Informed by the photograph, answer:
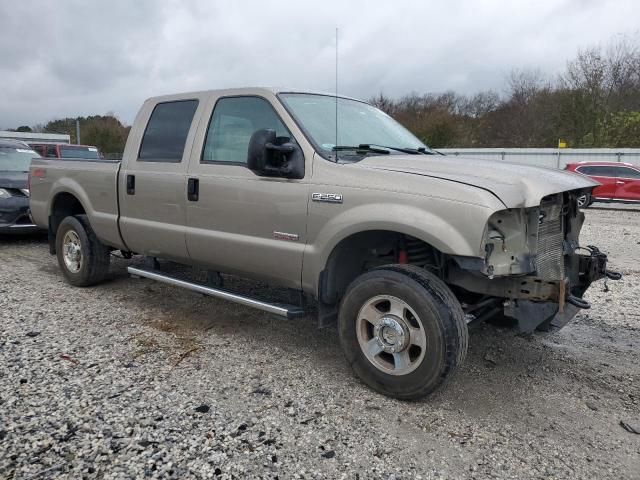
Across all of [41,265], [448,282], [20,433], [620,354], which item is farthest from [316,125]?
[41,265]

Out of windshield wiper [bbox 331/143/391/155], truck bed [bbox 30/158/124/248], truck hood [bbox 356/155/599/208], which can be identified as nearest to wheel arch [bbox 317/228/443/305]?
truck hood [bbox 356/155/599/208]

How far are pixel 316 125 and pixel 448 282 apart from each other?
60.2 inches

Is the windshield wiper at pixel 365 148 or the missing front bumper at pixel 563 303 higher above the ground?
the windshield wiper at pixel 365 148

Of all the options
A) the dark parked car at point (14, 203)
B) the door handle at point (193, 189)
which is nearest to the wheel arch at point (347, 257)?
the door handle at point (193, 189)

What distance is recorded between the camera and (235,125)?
14.1ft

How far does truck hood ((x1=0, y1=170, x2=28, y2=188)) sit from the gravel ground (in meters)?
3.92

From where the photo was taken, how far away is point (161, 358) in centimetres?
397

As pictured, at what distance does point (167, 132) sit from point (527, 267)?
10.9 feet

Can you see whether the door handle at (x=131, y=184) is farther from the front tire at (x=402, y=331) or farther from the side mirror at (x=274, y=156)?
the front tire at (x=402, y=331)

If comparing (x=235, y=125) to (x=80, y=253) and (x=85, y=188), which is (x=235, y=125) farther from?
(x=80, y=253)

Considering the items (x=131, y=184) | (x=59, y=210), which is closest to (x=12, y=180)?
(x=59, y=210)

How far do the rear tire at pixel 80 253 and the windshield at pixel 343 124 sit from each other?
116 inches

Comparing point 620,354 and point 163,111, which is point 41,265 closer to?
point 163,111

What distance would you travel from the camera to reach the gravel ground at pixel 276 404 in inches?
107
